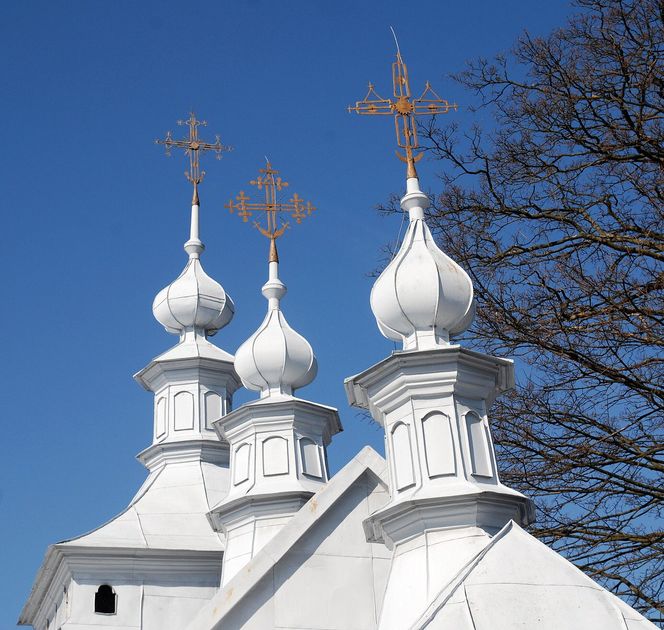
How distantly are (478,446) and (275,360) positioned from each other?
622cm

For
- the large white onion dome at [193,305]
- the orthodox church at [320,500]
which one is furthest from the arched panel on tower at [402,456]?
the large white onion dome at [193,305]

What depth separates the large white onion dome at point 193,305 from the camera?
21.3 metres

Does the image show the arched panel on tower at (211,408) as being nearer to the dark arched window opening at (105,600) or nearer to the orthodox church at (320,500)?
the orthodox church at (320,500)

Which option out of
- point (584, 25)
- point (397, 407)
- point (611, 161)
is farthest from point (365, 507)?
point (584, 25)

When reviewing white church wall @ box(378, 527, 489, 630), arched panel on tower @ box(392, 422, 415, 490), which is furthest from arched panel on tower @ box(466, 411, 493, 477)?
white church wall @ box(378, 527, 489, 630)

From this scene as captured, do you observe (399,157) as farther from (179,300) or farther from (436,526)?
(179,300)

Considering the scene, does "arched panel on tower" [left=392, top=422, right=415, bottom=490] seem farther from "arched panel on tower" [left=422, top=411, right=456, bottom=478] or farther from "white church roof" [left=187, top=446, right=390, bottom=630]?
"white church roof" [left=187, top=446, right=390, bottom=630]

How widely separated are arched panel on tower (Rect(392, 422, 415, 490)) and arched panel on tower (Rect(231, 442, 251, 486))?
19.7 ft

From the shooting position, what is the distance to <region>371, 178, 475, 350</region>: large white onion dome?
11.5 meters

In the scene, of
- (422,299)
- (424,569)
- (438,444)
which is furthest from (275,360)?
(424,569)

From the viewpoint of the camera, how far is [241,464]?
17.3 meters

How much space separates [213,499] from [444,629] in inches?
450

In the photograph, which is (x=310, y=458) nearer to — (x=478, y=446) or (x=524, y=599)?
(x=478, y=446)

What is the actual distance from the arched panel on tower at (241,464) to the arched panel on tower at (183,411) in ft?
10.9
